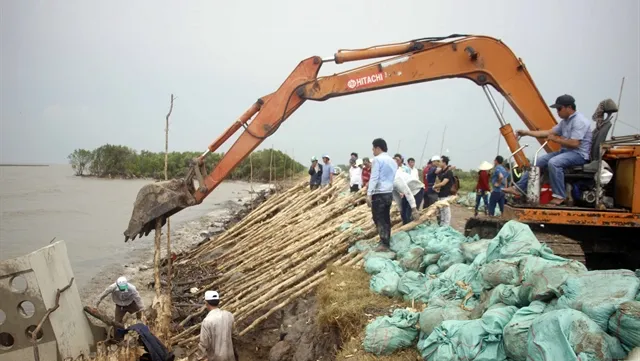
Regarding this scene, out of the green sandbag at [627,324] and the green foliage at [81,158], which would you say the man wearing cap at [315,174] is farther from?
the green foliage at [81,158]

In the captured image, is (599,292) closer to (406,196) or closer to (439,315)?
(439,315)

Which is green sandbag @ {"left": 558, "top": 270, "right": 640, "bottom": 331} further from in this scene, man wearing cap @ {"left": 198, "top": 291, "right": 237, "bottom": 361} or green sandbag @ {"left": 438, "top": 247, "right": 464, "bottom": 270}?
man wearing cap @ {"left": 198, "top": 291, "right": 237, "bottom": 361}

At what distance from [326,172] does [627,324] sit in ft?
39.9

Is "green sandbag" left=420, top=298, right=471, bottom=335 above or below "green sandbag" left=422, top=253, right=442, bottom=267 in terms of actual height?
above

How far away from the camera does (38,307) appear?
429 centimetres

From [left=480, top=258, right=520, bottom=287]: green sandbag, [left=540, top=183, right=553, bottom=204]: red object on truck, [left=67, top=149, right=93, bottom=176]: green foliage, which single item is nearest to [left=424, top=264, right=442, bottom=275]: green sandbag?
[left=480, top=258, right=520, bottom=287]: green sandbag

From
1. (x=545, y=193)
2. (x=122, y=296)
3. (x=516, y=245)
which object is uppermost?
(x=545, y=193)

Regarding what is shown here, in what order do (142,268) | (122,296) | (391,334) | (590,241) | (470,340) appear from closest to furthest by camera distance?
(470,340)
(391,334)
(590,241)
(122,296)
(142,268)

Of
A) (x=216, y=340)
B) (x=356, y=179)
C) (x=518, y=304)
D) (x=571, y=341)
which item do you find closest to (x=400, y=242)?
(x=216, y=340)

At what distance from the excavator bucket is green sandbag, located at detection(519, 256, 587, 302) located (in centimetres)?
423

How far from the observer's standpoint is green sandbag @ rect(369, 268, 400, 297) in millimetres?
5086

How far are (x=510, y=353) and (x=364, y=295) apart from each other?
7.80ft

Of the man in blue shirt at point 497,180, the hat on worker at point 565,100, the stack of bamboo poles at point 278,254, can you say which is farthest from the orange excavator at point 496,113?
the man in blue shirt at point 497,180

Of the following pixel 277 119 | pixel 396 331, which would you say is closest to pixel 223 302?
pixel 277 119
